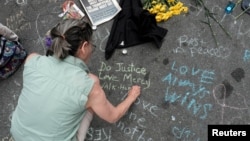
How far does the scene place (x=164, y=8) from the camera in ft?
8.61

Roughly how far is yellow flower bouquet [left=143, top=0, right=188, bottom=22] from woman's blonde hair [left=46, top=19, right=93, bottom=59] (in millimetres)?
924

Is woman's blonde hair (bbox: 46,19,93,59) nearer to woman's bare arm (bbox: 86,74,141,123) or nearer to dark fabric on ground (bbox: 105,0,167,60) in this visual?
woman's bare arm (bbox: 86,74,141,123)

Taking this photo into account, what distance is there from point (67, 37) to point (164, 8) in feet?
3.57

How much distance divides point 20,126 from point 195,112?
4.02 feet

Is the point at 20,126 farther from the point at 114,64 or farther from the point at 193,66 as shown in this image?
the point at 193,66

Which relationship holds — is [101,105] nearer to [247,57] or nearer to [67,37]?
[67,37]

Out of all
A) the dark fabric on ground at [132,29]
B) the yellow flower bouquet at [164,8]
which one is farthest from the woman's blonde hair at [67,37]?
the yellow flower bouquet at [164,8]

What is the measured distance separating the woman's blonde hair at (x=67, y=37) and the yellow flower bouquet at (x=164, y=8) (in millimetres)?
924

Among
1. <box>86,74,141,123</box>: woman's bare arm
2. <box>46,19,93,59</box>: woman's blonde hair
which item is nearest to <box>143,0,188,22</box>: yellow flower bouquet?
<box>86,74,141,123</box>: woman's bare arm

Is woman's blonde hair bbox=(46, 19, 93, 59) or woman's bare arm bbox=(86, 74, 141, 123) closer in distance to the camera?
woman's blonde hair bbox=(46, 19, 93, 59)

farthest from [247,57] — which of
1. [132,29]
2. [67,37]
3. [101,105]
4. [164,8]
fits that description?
[67,37]

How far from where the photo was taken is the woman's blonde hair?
70.5 inches

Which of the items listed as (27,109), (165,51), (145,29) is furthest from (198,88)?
(27,109)

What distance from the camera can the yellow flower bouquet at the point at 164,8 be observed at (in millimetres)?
2614
